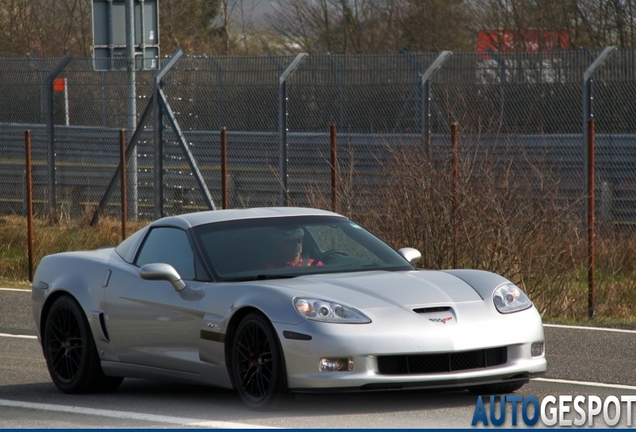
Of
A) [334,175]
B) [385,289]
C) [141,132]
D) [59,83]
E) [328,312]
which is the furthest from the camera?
[59,83]

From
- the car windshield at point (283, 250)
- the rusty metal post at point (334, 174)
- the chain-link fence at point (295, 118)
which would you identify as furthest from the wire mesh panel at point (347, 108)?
the car windshield at point (283, 250)

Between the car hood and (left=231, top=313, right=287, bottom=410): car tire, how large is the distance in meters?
0.29

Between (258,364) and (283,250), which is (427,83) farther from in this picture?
(258,364)

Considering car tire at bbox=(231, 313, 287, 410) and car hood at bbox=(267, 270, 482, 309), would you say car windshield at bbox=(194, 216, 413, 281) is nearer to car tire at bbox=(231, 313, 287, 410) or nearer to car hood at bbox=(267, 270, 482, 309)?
car hood at bbox=(267, 270, 482, 309)

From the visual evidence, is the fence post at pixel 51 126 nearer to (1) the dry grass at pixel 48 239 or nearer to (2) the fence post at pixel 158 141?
(1) the dry grass at pixel 48 239

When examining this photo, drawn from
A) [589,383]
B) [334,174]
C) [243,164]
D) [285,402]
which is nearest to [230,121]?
[243,164]

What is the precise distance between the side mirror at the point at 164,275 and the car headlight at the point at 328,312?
1007mm

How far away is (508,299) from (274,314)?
143 centimetres

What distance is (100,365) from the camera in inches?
329

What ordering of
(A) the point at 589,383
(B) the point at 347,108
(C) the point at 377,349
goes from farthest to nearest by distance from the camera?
(B) the point at 347,108 < (A) the point at 589,383 < (C) the point at 377,349

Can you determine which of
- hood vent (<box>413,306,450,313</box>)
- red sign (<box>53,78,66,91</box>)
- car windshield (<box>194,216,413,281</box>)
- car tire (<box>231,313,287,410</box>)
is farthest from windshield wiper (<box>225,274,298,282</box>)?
red sign (<box>53,78,66,91</box>)

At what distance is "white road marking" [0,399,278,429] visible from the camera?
6801mm

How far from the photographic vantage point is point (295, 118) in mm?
18766

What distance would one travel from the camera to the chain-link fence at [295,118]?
53.7 ft
